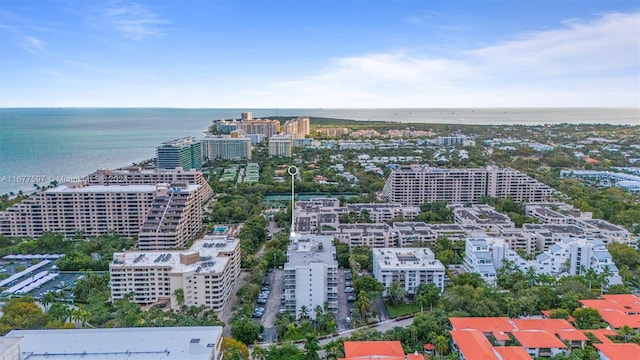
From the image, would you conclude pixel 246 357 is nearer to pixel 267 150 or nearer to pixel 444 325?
pixel 444 325

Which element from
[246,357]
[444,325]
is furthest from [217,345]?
[444,325]

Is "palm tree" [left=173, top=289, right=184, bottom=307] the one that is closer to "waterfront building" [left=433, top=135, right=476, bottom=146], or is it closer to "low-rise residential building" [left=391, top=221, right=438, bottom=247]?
"low-rise residential building" [left=391, top=221, right=438, bottom=247]

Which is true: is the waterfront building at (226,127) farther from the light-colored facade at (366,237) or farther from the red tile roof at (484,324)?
the red tile roof at (484,324)

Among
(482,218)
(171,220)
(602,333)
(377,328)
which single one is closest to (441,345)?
(377,328)

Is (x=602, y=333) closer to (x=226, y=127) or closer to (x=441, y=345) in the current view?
(x=441, y=345)

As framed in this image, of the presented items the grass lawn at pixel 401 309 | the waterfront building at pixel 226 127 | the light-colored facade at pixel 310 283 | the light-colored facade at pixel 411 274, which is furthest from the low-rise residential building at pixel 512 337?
the waterfront building at pixel 226 127
